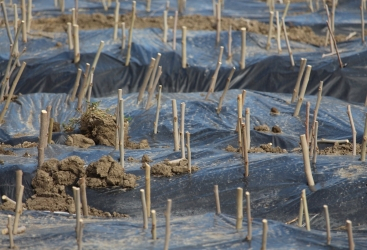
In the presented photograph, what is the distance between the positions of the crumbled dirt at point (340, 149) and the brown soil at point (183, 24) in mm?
3339

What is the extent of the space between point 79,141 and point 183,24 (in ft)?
13.2

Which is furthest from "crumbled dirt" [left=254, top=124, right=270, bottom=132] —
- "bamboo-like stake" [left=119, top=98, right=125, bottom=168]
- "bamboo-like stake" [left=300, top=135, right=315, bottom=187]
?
"bamboo-like stake" [left=119, top=98, right=125, bottom=168]

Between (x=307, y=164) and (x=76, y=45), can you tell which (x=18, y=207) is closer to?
(x=307, y=164)

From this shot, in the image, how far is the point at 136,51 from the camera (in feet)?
24.5

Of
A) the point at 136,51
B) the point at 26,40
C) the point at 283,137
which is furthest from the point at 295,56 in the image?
the point at 26,40

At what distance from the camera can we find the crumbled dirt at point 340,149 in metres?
5.12

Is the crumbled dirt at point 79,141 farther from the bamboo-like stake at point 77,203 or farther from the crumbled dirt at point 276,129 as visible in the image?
the bamboo-like stake at point 77,203

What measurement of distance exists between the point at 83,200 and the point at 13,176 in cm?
91

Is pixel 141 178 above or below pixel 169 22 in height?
below

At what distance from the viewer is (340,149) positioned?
206 inches

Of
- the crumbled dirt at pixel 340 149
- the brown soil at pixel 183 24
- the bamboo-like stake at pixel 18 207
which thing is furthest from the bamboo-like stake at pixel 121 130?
the brown soil at pixel 183 24

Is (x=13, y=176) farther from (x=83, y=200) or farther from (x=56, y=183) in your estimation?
(x=83, y=200)

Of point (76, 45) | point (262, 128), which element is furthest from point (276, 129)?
point (76, 45)

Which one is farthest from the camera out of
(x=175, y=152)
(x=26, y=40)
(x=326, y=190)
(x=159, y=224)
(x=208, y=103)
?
(x=26, y=40)
